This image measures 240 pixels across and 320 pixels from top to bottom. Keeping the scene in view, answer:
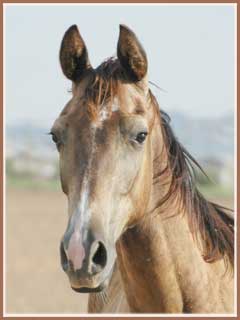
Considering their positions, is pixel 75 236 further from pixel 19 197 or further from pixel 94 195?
pixel 19 197

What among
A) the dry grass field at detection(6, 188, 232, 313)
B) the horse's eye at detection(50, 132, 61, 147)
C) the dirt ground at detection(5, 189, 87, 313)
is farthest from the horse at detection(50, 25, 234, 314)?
the dry grass field at detection(6, 188, 232, 313)

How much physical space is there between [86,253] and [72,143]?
30.6 inches

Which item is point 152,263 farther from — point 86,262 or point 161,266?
point 86,262

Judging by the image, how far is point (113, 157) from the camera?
15.0 feet

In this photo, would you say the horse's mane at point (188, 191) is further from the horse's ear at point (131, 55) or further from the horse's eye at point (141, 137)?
the horse's eye at point (141, 137)

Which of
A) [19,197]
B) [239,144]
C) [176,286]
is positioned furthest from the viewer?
[19,197]

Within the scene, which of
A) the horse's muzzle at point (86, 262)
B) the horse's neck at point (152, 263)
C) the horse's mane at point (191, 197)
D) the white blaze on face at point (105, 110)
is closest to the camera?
the horse's muzzle at point (86, 262)

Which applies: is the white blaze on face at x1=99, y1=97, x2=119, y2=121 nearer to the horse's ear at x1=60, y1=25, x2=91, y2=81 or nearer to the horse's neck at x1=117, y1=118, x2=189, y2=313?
the horse's ear at x1=60, y1=25, x2=91, y2=81

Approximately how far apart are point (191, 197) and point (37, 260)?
55.5 ft

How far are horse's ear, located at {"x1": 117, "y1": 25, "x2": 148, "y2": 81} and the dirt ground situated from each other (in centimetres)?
867

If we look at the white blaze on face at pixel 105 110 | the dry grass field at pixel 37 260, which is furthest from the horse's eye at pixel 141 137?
the dry grass field at pixel 37 260

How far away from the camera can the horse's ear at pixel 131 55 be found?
15.9 feet

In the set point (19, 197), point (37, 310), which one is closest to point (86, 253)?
point (37, 310)

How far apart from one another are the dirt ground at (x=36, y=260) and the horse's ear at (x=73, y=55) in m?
8.50
